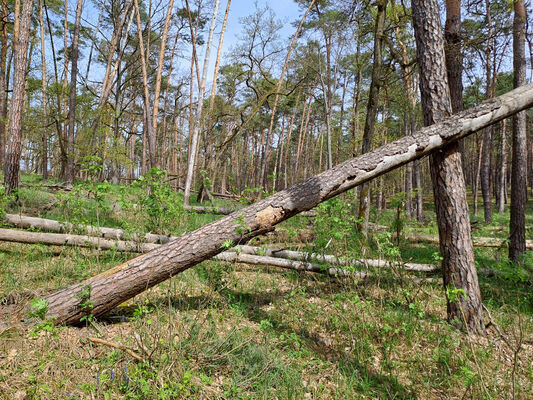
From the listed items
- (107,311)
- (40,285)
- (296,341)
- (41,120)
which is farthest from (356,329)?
(41,120)

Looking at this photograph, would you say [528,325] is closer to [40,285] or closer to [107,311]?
[107,311]

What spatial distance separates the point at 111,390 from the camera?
2.33 m

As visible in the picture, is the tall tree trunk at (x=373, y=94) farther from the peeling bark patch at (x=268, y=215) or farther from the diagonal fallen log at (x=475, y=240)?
the peeling bark patch at (x=268, y=215)

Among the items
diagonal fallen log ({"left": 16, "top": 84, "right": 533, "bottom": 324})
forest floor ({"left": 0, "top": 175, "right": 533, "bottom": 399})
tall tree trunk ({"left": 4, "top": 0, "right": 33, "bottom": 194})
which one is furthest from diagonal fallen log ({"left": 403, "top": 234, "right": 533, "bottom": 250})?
tall tree trunk ({"left": 4, "top": 0, "right": 33, "bottom": 194})

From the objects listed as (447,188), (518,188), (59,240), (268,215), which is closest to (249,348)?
(268,215)

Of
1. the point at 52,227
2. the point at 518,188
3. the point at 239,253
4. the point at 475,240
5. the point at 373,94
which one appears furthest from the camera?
the point at 475,240

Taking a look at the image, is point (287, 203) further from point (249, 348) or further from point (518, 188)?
point (518, 188)

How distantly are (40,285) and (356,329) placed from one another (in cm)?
415

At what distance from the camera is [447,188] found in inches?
149

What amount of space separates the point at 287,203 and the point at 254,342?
1.65m

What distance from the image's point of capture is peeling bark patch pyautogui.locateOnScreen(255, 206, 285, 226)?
3.52 meters

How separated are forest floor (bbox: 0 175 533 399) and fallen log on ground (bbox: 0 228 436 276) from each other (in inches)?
7.6

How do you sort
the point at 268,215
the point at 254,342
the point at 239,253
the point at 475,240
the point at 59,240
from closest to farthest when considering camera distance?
the point at 254,342 < the point at 268,215 < the point at 59,240 < the point at 239,253 < the point at 475,240

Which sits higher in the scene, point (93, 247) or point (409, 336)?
point (93, 247)
